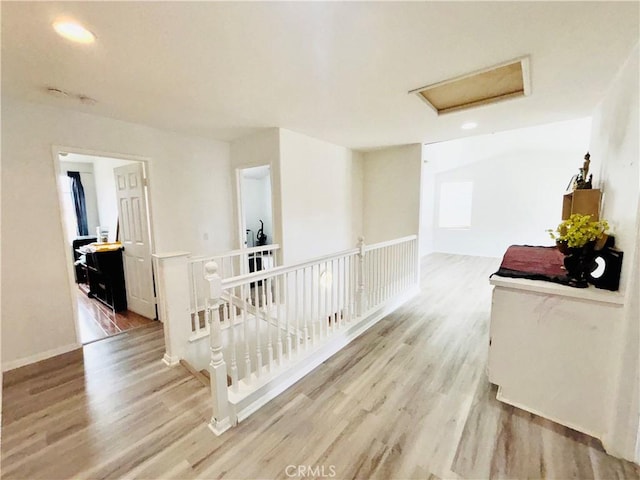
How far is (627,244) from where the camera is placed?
1.56 metres

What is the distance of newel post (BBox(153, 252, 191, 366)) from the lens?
242cm

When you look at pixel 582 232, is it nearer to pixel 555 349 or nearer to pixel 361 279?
pixel 555 349

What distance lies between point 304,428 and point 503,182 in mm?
7726

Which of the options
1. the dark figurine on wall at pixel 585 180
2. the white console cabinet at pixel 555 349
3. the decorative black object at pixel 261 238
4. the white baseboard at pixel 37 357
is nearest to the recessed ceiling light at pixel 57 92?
the white baseboard at pixel 37 357

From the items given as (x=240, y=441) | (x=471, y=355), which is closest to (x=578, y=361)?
(x=471, y=355)

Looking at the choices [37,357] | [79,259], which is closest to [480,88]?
[37,357]

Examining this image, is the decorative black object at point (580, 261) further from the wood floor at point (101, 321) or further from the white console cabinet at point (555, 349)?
the wood floor at point (101, 321)

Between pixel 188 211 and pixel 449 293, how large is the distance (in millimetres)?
4260

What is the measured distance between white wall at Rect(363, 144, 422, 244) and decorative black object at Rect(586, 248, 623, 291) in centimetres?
259

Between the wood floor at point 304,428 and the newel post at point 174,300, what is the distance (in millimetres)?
193

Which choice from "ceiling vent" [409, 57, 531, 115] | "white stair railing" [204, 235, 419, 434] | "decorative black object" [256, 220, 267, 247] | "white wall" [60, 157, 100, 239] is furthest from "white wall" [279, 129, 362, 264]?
"white wall" [60, 157, 100, 239]

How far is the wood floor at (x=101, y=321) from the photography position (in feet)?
10.3

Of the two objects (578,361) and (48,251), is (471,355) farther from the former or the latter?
(48,251)

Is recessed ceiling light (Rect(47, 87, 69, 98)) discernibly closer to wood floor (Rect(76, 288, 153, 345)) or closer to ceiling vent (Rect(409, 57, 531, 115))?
wood floor (Rect(76, 288, 153, 345))
